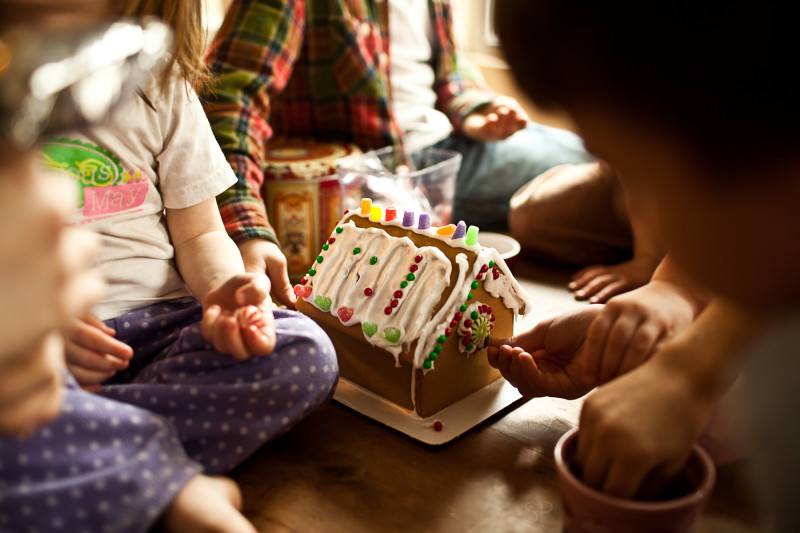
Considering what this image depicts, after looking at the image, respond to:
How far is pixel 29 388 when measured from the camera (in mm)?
516

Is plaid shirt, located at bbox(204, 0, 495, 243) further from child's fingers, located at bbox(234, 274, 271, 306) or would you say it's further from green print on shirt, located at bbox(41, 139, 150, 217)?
child's fingers, located at bbox(234, 274, 271, 306)

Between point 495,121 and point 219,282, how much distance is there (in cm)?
101

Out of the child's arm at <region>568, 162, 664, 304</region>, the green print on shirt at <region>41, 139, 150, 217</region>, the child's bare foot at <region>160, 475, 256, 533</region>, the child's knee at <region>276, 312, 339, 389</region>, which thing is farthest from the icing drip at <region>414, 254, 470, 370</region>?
the child's arm at <region>568, 162, 664, 304</region>

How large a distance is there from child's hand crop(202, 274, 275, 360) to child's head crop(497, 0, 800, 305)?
1.37 ft

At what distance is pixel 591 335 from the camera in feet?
2.72

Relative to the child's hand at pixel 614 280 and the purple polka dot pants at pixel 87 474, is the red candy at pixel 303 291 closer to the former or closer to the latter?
the purple polka dot pants at pixel 87 474

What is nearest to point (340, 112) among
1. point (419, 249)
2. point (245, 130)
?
point (245, 130)

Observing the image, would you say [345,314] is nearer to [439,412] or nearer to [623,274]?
[439,412]

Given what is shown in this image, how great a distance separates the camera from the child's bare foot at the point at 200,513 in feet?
2.23

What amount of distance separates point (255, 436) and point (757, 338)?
550 mm

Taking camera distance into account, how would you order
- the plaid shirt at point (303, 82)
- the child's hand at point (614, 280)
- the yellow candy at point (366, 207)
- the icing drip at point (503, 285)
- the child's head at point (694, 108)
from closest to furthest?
1. the child's head at point (694, 108)
2. the icing drip at point (503, 285)
3. the yellow candy at point (366, 207)
4. the plaid shirt at point (303, 82)
5. the child's hand at point (614, 280)

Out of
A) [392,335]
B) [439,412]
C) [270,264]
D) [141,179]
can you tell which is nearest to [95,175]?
[141,179]

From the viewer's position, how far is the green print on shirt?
36.1 inches

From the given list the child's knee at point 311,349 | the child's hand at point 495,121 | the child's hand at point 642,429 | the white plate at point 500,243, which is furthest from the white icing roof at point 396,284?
the child's hand at point 495,121
